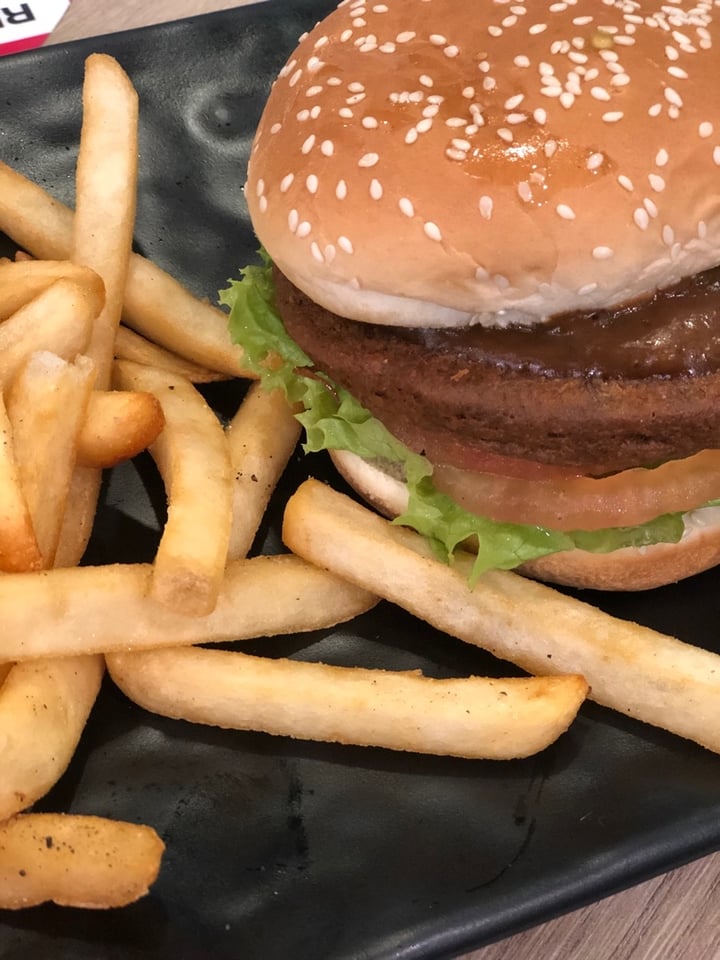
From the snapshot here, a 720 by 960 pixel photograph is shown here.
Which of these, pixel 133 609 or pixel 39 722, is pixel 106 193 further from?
pixel 39 722

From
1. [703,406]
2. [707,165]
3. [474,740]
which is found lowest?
[474,740]

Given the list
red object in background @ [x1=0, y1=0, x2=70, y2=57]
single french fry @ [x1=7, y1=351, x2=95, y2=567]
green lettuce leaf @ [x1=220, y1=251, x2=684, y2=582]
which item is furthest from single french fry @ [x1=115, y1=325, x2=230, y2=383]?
red object in background @ [x1=0, y1=0, x2=70, y2=57]

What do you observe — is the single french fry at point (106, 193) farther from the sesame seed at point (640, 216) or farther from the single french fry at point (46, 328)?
the sesame seed at point (640, 216)

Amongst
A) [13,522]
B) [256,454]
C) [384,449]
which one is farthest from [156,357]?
[13,522]

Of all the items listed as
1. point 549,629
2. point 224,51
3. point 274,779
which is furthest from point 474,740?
point 224,51

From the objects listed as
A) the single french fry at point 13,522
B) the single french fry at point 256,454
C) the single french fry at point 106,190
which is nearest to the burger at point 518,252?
the single french fry at point 256,454

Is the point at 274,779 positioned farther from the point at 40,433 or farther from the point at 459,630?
the point at 40,433

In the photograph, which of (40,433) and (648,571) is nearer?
(40,433)
